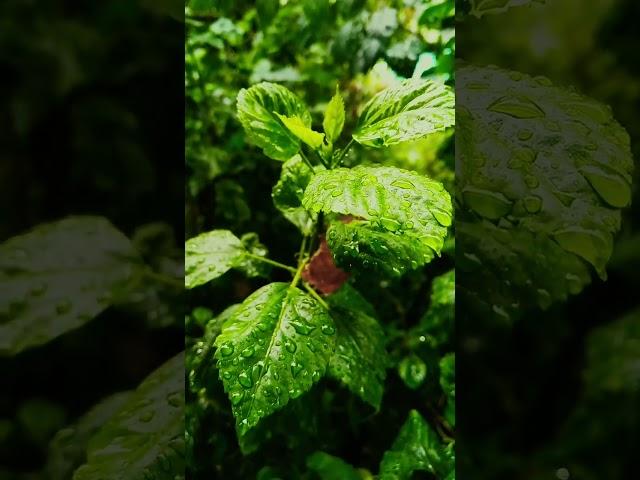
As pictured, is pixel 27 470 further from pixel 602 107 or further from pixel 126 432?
pixel 602 107

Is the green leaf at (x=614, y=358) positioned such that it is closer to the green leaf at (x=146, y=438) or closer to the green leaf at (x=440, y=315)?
the green leaf at (x=440, y=315)

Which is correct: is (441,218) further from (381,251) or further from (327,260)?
(327,260)

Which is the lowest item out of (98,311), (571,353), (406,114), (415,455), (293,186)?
(571,353)

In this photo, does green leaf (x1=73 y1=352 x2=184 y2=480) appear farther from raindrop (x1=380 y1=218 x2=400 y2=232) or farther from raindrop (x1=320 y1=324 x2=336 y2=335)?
raindrop (x1=380 y1=218 x2=400 y2=232)

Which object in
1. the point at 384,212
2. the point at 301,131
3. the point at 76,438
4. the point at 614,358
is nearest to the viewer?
the point at 384,212

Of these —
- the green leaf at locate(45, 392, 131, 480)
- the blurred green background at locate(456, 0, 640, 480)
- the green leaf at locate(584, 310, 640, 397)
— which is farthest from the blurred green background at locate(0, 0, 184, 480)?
the green leaf at locate(584, 310, 640, 397)

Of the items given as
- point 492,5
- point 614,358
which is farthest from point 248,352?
point 614,358

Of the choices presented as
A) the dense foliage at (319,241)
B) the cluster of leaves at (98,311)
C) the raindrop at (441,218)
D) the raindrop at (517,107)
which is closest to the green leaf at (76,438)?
the cluster of leaves at (98,311)

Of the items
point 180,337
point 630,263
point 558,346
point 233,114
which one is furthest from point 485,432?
point 233,114
